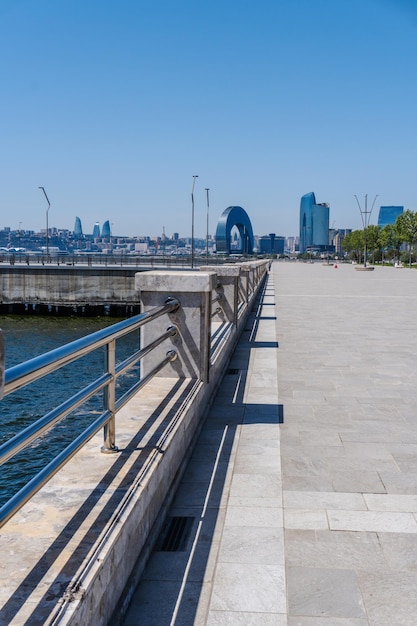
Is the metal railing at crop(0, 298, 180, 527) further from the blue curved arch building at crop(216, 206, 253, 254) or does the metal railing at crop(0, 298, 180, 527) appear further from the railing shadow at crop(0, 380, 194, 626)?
the blue curved arch building at crop(216, 206, 253, 254)

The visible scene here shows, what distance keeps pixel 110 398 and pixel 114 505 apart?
847mm

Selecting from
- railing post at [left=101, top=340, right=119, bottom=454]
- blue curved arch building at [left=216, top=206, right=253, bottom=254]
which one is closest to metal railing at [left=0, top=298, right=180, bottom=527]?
railing post at [left=101, top=340, right=119, bottom=454]

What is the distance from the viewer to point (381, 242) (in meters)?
110

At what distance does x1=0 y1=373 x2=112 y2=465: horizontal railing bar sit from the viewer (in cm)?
230

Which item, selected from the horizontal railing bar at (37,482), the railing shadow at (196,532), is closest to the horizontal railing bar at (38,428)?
the horizontal railing bar at (37,482)

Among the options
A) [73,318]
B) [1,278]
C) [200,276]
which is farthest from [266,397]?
[1,278]

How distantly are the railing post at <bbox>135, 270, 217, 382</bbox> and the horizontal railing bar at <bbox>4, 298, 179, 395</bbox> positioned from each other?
43.2 inches

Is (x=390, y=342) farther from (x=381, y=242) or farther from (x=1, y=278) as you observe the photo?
(x=381, y=242)

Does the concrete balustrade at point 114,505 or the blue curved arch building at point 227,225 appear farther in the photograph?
the blue curved arch building at point 227,225

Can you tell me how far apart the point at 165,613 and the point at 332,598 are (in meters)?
0.82

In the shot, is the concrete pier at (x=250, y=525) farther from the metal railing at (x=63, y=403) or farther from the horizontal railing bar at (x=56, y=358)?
the horizontal railing bar at (x=56, y=358)

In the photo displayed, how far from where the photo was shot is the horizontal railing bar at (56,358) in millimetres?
2428

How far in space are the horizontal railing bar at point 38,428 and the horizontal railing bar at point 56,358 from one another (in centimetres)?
19

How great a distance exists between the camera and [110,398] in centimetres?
381
